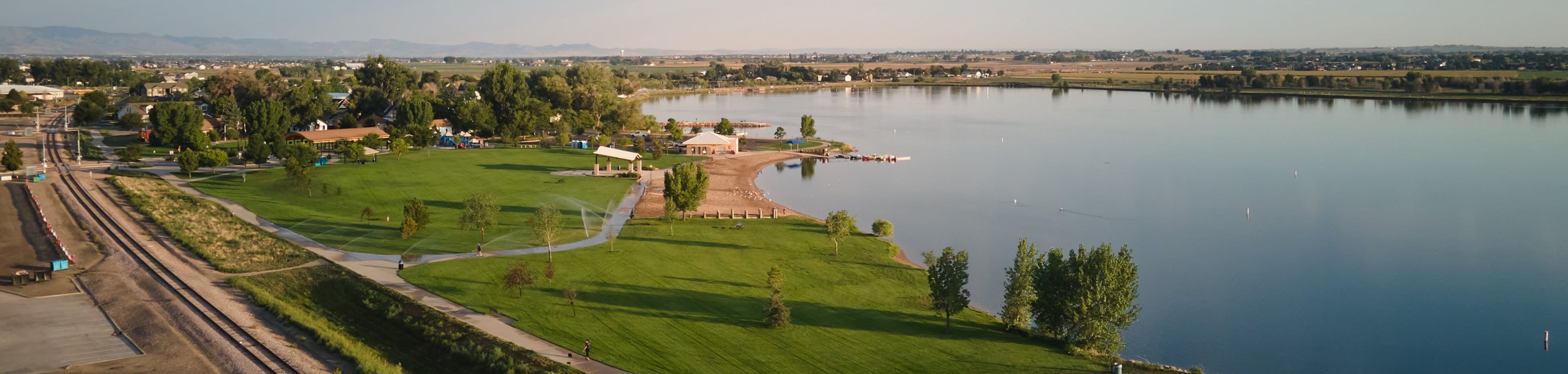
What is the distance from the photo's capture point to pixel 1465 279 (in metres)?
28.2

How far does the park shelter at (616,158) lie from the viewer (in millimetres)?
46750

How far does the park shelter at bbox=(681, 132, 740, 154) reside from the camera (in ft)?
193

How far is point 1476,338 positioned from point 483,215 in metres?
26.5

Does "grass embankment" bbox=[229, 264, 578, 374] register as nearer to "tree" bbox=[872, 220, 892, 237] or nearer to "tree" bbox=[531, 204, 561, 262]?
"tree" bbox=[531, 204, 561, 262]

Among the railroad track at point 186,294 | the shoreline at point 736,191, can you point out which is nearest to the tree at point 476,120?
the shoreline at point 736,191

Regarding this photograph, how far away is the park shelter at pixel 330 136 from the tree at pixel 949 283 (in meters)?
42.4

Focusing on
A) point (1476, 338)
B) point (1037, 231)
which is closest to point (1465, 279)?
point (1476, 338)

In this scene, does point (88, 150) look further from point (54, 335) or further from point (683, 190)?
point (54, 335)

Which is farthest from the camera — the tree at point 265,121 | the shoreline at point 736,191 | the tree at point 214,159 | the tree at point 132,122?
the tree at point 132,122

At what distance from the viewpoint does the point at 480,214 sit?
95.5 ft

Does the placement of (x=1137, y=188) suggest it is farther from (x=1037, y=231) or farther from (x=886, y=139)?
(x=886, y=139)

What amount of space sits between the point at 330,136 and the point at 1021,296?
49.1m

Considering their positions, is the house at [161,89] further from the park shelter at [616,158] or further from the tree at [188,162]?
the park shelter at [616,158]

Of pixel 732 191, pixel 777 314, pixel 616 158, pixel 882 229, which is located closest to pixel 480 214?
pixel 777 314
